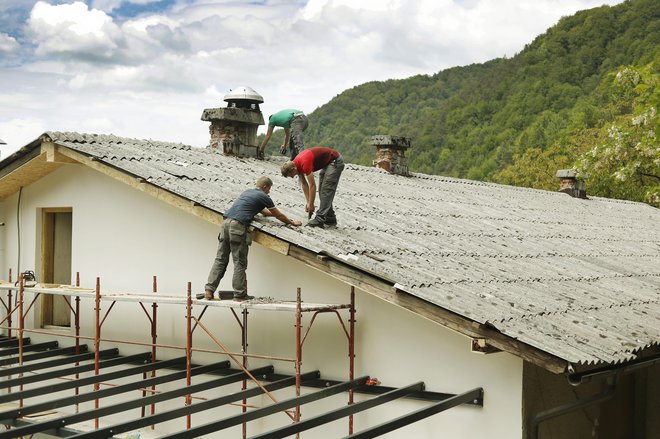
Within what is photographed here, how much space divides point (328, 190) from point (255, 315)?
5.87ft

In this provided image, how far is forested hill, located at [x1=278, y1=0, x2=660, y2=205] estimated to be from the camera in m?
51.0

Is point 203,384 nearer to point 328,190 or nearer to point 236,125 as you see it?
point 328,190

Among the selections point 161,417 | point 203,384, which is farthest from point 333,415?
Answer: point 203,384

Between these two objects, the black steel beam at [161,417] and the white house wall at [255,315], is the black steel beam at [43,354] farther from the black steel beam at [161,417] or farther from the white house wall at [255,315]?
the black steel beam at [161,417]

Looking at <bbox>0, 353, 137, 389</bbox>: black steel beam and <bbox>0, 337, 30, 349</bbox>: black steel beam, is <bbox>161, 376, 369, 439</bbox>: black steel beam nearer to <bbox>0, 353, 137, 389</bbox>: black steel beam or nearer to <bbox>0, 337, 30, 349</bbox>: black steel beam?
<bbox>0, 353, 137, 389</bbox>: black steel beam

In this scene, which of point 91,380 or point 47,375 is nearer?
point 91,380

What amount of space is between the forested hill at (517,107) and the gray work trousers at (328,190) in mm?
36947

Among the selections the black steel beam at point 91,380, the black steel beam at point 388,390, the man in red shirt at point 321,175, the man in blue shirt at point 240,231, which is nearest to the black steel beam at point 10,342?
the black steel beam at point 91,380

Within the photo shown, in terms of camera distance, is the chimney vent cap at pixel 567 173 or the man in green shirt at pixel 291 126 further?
the chimney vent cap at pixel 567 173

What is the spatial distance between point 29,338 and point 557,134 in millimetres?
41837

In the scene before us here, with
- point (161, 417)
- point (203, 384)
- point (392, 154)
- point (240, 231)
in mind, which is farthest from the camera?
point (392, 154)

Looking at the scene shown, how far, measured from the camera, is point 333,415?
669cm

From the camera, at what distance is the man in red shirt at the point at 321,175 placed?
919cm

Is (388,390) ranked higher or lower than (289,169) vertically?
lower
